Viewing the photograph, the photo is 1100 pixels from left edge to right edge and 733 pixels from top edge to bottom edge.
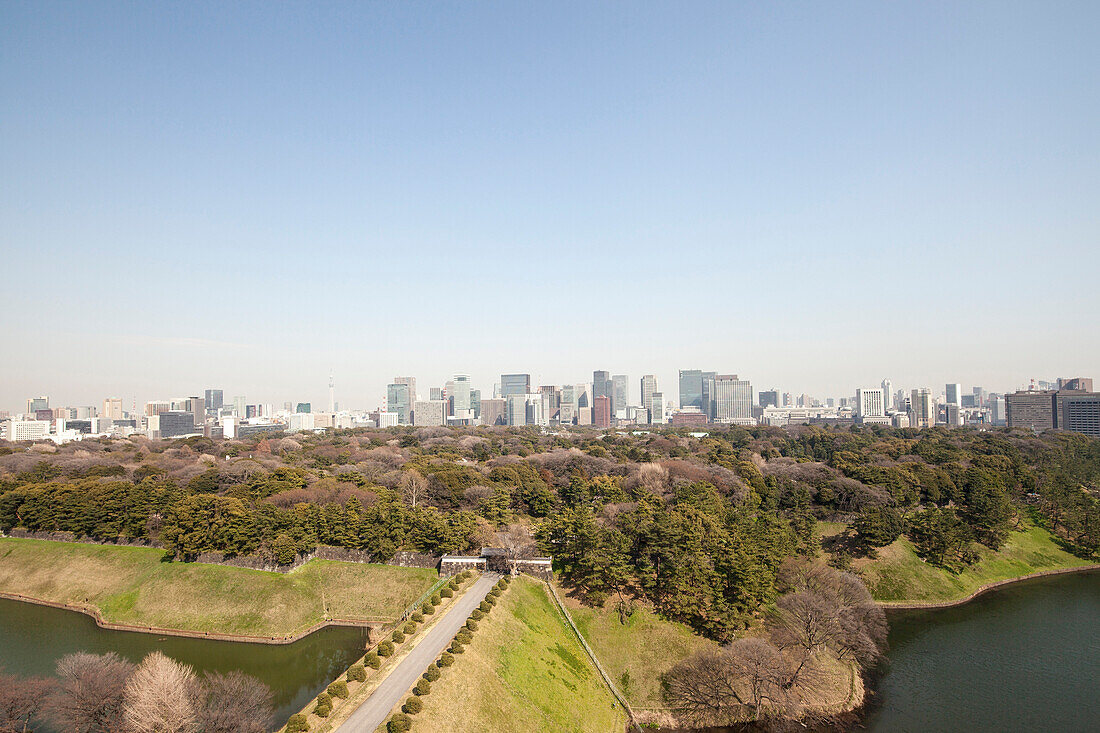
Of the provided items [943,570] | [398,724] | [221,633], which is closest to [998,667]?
[943,570]

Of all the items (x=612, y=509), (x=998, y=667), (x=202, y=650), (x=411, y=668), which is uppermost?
(x=612, y=509)

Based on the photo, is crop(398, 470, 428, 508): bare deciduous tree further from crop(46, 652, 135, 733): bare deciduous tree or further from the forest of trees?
crop(46, 652, 135, 733): bare deciduous tree

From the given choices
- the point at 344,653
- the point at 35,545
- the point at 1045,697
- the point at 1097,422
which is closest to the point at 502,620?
the point at 344,653

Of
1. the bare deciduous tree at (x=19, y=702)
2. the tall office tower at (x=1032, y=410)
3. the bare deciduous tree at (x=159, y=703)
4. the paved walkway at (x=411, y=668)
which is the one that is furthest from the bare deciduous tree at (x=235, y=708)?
the tall office tower at (x=1032, y=410)

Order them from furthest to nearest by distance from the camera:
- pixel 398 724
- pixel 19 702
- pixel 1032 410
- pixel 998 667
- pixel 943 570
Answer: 1. pixel 1032 410
2. pixel 943 570
3. pixel 998 667
4. pixel 19 702
5. pixel 398 724

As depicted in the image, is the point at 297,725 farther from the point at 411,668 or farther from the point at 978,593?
the point at 978,593

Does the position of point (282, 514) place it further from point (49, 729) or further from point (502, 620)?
point (502, 620)
